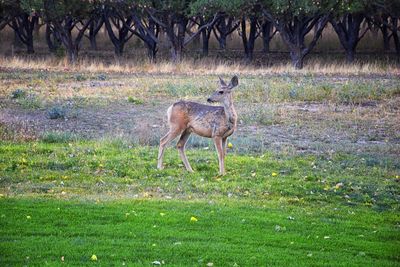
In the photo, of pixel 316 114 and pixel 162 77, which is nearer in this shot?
pixel 316 114

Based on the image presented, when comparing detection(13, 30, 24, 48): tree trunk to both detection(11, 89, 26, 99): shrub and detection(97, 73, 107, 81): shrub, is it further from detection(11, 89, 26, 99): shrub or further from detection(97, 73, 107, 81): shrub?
detection(11, 89, 26, 99): shrub

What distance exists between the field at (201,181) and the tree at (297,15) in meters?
10.7

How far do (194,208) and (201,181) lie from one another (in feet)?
6.88

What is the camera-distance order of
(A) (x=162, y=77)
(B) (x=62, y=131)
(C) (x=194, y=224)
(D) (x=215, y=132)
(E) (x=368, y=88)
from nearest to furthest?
Result: (C) (x=194, y=224) < (D) (x=215, y=132) < (B) (x=62, y=131) < (E) (x=368, y=88) < (A) (x=162, y=77)

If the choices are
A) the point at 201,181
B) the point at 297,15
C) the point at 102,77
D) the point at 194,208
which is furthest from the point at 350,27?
the point at 194,208

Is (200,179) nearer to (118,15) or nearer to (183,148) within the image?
(183,148)

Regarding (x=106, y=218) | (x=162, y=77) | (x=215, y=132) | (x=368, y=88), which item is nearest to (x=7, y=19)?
(x=162, y=77)

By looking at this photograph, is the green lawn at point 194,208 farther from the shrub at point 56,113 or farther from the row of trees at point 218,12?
the row of trees at point 218,12

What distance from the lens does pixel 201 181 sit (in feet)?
43.1

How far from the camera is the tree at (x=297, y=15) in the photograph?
3619 centimetres

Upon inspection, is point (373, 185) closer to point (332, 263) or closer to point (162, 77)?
point (332, 263)

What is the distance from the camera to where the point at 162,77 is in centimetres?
3047

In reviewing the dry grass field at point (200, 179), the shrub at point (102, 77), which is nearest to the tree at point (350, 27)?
the dry grass field at point (200, 179)

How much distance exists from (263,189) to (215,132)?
5.68 ft
